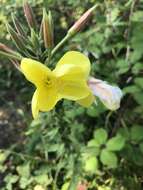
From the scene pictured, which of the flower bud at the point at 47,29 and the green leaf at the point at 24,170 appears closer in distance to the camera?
the flower bud at the point at 47,29

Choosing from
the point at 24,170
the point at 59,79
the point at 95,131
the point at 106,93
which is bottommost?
the point at 24,170

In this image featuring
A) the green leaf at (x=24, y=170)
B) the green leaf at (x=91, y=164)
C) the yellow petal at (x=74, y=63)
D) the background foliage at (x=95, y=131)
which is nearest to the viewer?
the yellow petal at (x=74, y=63)

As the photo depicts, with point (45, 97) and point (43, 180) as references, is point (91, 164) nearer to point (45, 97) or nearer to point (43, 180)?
point (43, 180)

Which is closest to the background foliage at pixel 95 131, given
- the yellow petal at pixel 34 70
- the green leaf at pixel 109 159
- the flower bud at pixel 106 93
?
the green leaf at pixel 109 159

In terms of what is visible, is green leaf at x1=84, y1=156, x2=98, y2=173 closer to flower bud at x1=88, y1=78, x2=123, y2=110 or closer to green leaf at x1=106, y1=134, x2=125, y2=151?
green leaf at x1=106, y1=134, x2=125, y2=151

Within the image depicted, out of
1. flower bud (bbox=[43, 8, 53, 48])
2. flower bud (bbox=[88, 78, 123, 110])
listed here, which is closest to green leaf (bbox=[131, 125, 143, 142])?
flower bud (bbox=[88, 78, 123, 110])

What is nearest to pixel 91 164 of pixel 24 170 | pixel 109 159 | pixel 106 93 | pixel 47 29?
pixel 109 159

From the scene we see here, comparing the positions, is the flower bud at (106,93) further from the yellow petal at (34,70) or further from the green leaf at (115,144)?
the green leaf at (115,144)
